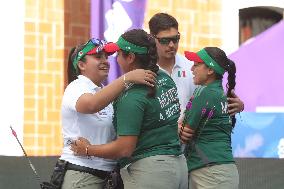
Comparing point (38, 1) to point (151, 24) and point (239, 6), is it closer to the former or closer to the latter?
point (239, 6)

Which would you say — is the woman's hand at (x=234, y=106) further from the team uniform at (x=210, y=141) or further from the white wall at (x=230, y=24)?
the white wall at (x=230, y=24)

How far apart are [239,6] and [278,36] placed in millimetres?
2408

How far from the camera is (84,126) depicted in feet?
14.0

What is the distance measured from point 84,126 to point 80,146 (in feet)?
0.57

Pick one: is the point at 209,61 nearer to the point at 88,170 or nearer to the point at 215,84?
the point at 215,84

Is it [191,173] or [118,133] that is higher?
[118,133]

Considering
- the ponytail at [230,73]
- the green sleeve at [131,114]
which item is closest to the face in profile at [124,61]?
the green sleeve at [131,114]

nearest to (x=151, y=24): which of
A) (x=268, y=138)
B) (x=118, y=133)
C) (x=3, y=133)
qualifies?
(x=118, y=133)

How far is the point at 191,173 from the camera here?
15.9 ft

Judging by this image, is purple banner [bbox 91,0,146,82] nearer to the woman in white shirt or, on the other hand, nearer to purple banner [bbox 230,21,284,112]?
purple banner [bbox 230,21,284,112]

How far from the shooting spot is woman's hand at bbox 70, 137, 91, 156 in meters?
4.10

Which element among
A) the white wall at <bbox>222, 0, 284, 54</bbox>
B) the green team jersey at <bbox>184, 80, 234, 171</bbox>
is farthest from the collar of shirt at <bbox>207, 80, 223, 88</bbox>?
the white wall at <bbox>222, 0, 284, 54</bbox>

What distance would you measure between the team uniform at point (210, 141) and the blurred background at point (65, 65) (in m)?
3.14

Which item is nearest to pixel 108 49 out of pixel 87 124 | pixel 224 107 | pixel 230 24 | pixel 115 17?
pixel 87 124
